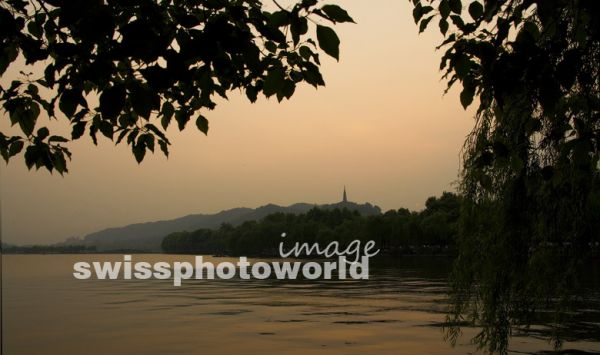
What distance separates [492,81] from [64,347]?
21782mm

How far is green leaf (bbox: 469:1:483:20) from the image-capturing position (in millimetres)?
4473

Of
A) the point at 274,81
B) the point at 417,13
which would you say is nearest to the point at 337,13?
the point at 274,81

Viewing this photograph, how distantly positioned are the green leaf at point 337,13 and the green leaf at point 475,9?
5.91ft

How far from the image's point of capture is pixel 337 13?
3.06 meters

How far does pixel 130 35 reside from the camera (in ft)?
8.94

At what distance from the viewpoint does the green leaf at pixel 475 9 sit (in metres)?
4.47

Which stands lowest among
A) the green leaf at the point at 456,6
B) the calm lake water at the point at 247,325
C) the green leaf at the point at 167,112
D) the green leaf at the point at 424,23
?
the calm lake water at the point at 247,325

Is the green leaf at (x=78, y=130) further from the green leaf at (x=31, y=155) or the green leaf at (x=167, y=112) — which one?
the green leaf at (x=167, y=112)

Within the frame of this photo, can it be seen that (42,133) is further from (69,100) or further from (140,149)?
(69,100)

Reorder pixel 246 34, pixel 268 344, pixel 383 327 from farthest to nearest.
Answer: pixel 383 327, pixel 268 344, pixel 246 34

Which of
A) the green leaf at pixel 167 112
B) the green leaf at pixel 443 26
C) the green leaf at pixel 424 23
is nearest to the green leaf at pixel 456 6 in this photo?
the green leaf at pixel 443 26

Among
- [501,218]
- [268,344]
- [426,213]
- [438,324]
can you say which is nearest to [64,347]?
[268,344]

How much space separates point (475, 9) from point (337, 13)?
1.87m

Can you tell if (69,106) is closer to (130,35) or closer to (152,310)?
(130,35)
